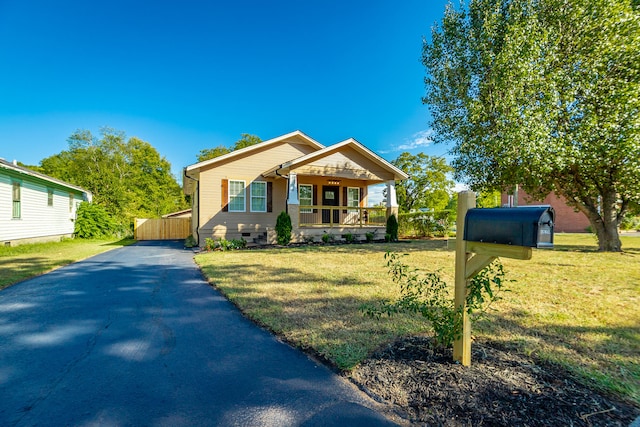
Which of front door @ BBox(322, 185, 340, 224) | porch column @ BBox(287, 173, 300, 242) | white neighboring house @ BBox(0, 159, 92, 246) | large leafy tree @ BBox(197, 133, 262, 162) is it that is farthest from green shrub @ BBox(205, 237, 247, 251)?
large leafy tree @ BBox(197, 133, 262, 162)

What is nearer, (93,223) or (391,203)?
(391,203)

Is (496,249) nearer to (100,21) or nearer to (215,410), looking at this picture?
(215,410)

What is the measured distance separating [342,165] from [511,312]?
10.8 m

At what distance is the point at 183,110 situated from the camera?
74.1ft

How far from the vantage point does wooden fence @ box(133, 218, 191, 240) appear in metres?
18.7

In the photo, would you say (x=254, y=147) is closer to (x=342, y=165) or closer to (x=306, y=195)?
(x=306, y=195)

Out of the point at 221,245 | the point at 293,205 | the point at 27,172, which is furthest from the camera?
the point at 293,205

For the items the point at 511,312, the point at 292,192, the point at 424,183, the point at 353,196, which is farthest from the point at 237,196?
the point at 424,183

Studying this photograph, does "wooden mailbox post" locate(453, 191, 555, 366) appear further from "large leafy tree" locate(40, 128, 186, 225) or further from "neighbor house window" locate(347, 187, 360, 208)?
"large leafy tree" locate(40, 128, 186, 225)

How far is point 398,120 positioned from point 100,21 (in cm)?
1890

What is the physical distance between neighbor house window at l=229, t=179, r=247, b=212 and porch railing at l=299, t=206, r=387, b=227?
3.20 meters

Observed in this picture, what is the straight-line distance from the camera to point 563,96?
29.8 feet

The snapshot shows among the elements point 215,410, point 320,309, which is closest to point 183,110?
point 320,309

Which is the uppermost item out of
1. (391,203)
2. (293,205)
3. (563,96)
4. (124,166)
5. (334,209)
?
(124,166)
